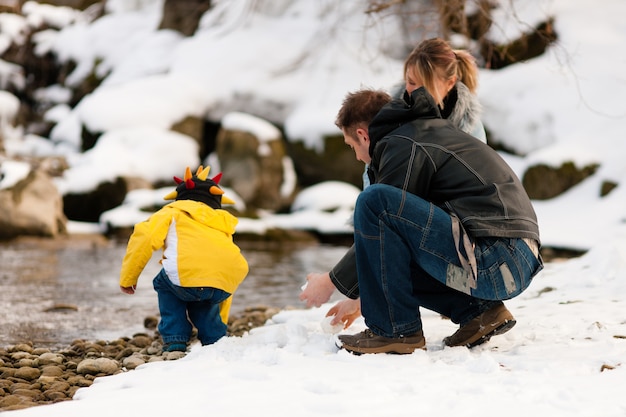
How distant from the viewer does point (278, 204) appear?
1115cm

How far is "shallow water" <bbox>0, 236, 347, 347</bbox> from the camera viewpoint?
3.92 metres

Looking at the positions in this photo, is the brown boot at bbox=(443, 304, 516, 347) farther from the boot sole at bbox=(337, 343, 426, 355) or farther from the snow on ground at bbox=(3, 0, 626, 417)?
the boot sole at bbox=(337, 343, 426, 355)

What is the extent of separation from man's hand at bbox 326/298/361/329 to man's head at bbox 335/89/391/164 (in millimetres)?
580

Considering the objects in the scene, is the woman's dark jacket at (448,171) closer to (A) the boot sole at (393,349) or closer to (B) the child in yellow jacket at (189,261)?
(A) the boot sole at (393,349)

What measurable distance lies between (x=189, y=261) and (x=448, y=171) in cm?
124

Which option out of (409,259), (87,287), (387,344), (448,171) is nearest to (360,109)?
(448,171)

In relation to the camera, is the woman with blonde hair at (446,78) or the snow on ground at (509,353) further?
the woman with blonde hair at (446,78)

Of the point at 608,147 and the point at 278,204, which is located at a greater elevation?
the point at 608,147

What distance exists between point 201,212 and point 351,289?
2.85ft

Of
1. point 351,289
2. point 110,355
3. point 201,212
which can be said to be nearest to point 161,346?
point 110,355

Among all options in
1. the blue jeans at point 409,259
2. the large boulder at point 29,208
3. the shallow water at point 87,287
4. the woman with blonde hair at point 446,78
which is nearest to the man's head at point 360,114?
the woman with blonde hair at point 446,78

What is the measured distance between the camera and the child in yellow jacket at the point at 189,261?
3123mm

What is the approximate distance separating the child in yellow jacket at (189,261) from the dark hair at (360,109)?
2.73 ft

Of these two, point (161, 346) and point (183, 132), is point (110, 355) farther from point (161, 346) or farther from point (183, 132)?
point (183, 132)
